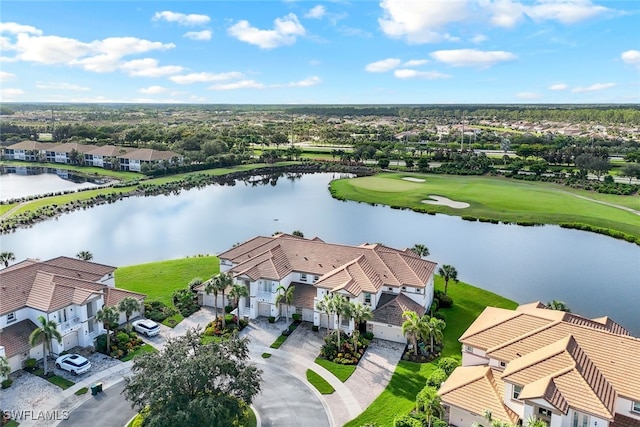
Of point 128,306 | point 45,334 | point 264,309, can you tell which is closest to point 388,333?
point 264,309

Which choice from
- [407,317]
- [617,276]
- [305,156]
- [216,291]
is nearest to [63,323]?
[216,291]

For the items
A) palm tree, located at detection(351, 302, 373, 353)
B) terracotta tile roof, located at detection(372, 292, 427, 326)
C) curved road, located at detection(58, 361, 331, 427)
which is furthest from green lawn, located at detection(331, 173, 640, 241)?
curved road, located at detection(58, 361, 331, 427)

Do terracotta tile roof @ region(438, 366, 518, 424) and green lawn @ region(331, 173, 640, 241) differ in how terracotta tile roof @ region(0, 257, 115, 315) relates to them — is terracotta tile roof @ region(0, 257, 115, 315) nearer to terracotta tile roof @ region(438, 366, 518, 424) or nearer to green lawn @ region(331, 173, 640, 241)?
terracotta tile roof @ region(438, 366, 518, 424)

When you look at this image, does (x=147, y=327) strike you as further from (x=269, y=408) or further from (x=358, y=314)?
(x=358, y=314)

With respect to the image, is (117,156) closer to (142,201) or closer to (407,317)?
(142,201)

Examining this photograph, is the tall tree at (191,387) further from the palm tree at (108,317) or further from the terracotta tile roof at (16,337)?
the terracotta tile roof at (16,337)

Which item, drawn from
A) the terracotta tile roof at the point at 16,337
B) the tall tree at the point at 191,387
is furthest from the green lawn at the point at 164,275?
the tall tree at the point at 191,387
